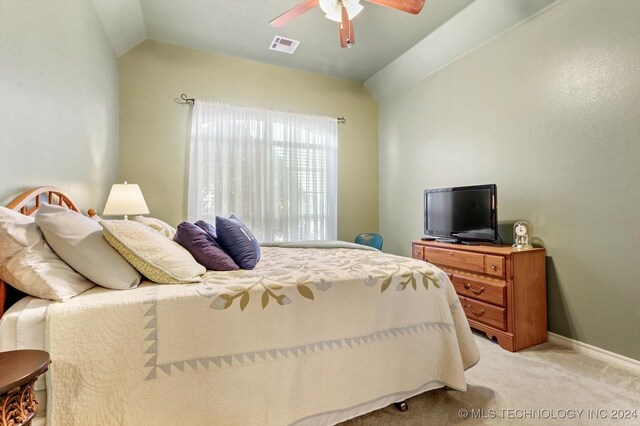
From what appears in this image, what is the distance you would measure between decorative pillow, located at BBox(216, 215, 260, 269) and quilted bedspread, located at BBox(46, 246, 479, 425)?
154 mm

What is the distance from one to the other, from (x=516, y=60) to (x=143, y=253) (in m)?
3.37

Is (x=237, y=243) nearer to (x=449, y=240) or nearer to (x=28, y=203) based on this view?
(x=28, y=203)

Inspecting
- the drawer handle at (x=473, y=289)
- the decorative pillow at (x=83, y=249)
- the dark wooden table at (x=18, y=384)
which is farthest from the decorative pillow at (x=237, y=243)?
the drawer handle at (x=473, y=289)

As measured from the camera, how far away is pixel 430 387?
5.24 feet

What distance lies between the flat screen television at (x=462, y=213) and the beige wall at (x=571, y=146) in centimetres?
30

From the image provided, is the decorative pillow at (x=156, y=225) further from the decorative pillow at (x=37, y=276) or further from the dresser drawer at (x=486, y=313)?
the dresser drawer at (x=486, y=313)

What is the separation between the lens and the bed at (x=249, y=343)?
1.03 metres

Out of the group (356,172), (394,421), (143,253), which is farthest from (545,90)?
(143,253)

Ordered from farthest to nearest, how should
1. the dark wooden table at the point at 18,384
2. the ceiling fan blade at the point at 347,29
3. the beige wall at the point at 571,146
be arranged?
the ceiling fan blade at the point at 347,29 < the beige wall at the point at 571,146 < the dark wooden table at the point at 18,384

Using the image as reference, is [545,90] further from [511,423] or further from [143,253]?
[143,253]

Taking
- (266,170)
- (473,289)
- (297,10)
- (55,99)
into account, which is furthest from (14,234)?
(473,289)

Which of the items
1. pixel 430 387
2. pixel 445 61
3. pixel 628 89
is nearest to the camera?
pixel 430 387

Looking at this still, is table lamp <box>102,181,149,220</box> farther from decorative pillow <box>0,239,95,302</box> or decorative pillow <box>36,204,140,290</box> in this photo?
decorative pillow <box>0,239,95,302</box>

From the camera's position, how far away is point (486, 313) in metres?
2.46
